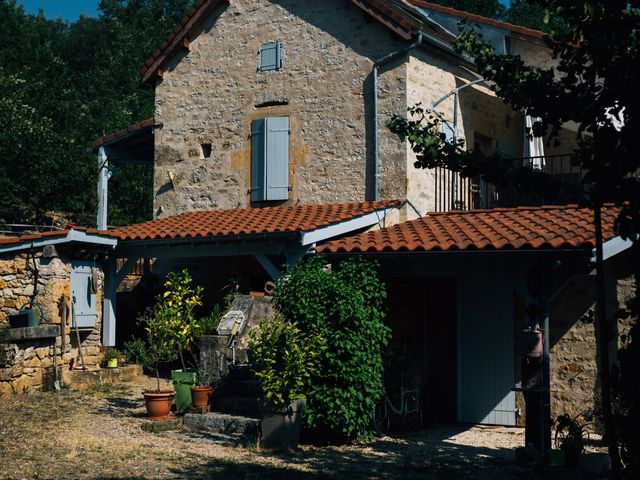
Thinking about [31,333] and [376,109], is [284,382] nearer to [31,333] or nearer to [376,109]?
[31,333]

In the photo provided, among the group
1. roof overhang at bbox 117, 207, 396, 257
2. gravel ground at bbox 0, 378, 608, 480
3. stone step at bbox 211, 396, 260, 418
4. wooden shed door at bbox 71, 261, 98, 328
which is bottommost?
gravel ground at bbox 0, 378, 608, 480

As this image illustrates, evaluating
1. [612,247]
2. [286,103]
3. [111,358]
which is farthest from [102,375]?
[612,247]

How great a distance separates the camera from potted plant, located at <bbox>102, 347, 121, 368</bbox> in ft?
44.7

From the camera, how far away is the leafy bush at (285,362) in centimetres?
952

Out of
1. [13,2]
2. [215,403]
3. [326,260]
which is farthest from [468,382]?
[13,2]

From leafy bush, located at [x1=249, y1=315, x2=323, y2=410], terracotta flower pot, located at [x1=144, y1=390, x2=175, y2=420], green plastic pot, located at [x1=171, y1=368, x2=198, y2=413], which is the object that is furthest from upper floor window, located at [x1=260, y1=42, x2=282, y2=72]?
terracotta flower pot, located at [x1=144, y1=390, x2=175, y2=420]

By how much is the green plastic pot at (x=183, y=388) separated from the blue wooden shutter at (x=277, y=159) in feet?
14.2

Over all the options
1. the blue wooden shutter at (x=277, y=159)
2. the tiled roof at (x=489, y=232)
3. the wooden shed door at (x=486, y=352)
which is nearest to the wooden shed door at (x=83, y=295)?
the blue wooden shutter at (x=277, y=159)

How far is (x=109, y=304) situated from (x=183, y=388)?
12.4 ft

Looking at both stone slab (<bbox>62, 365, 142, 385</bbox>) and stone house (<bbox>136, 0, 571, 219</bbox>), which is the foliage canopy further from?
stone slab (<bbox>62, 365, 142, 385</bbox>)

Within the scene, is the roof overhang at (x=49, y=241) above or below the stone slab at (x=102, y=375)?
above

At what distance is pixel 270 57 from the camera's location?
1482 cm

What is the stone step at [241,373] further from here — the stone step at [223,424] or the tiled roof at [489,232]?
the tiled roof at [489,232]

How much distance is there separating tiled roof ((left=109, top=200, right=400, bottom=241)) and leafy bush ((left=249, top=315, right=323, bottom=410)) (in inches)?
81.0
